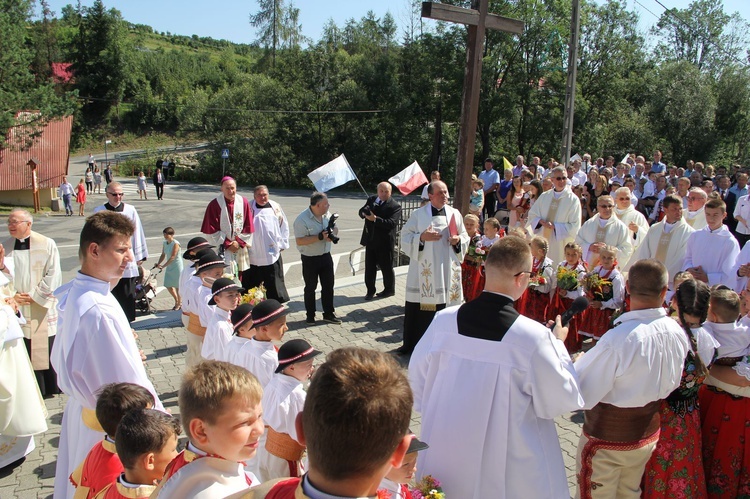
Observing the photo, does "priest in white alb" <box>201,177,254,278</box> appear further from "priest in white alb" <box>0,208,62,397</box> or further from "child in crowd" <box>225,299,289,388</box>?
"child in crowd" <box>225,299,289,388</box>

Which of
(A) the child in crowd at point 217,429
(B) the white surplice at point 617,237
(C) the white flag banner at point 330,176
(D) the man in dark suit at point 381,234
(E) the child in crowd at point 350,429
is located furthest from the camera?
(C) the white flag banner at point 330,176

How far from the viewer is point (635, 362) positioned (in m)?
3.33

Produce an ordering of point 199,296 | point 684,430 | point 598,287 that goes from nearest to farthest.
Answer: point 684,430 < point 199,296 < point 598,287

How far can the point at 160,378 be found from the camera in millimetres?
6930

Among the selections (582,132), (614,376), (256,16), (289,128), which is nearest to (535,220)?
(614,376)

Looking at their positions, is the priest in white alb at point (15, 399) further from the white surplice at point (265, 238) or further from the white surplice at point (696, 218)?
the white surplice at point (696, 218)

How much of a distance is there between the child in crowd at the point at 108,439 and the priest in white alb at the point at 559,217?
A: 7689mm

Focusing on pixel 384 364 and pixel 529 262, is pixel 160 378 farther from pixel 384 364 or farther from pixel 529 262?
pixel 384 364

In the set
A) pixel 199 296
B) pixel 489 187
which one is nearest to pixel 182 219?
pixel 489 187

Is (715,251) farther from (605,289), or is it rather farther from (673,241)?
(605,289)

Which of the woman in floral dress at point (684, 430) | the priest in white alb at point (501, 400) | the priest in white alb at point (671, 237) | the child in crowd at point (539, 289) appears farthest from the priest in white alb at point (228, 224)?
the woman in floral dress at point (684, 430)

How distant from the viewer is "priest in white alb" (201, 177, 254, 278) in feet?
28.4

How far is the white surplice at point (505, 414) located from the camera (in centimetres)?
292

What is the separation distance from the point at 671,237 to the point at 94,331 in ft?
22.7
